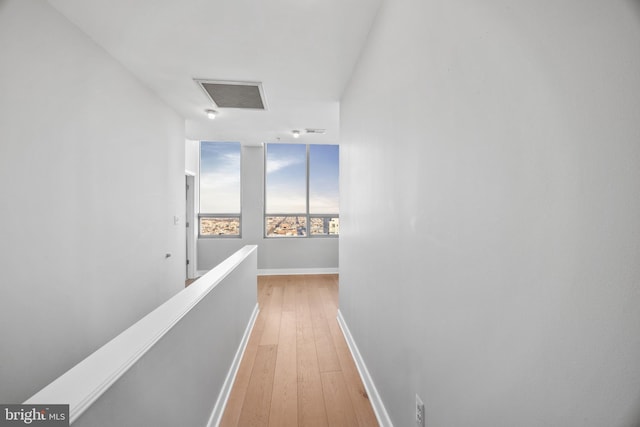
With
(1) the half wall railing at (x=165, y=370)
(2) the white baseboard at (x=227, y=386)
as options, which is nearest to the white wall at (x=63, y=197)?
(1) the half wall railing at (x=165, y=370)

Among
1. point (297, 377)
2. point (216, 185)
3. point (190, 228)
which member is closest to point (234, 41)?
point (297, 377)

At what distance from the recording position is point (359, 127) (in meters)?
2.04

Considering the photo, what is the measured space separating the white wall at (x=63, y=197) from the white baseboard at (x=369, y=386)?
1.90 m

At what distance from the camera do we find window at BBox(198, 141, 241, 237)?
5207 mm

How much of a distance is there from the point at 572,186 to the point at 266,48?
6.68ft

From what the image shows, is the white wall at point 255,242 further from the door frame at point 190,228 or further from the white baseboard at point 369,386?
the white baseboard at point 369,386

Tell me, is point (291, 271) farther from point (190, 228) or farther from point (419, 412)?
point (419, 412)

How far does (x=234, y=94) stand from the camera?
2.69 metres

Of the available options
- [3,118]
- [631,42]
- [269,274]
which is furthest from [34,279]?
[269,274]

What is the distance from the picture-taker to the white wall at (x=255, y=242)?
5.12 m

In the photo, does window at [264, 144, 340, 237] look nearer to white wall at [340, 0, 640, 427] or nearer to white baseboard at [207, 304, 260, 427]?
white baseboard at [207, 304, 260, 427]

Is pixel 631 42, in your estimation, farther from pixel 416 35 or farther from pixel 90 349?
pixel 90 349

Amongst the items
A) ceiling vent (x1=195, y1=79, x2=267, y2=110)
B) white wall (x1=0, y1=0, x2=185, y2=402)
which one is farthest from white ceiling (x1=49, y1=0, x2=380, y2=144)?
white wall (x1=0, y1=0, x2=185, y2=402)

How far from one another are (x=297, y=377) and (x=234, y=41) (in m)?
2.50
